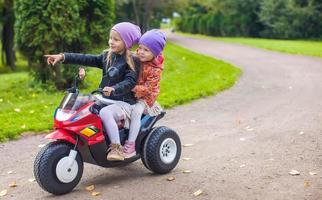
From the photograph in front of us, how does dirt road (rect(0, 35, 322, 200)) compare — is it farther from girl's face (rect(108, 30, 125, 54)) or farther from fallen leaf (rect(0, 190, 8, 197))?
girl's face (rect(108, 30, 125, 54))

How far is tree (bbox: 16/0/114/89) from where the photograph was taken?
1154 cm

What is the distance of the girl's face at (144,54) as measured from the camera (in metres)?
5.59

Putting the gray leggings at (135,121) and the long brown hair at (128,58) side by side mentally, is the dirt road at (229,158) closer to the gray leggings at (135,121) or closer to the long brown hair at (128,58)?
the gray leggings at (135,121)

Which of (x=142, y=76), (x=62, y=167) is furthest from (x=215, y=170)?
(x=62, y=167)

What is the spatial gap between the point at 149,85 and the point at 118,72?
0.46 metres

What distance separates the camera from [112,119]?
17.7 feet

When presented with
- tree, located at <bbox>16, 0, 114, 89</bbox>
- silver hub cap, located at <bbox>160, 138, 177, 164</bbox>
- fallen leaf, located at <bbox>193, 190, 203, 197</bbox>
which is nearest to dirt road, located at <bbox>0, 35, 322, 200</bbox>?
fallen leaf, located at <bbox>193, 190, 203, 197</bbox>

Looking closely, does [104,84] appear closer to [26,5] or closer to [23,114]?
[23,114]

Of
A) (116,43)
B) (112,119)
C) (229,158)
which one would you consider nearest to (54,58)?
(116,43)

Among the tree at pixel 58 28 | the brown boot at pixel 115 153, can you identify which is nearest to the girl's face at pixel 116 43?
the brown boot at pixel 115 153

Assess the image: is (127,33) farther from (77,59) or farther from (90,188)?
(90,188)

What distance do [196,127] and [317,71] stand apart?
29.7ft

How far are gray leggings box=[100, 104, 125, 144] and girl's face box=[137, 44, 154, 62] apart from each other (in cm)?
58

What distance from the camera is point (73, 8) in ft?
38.1
